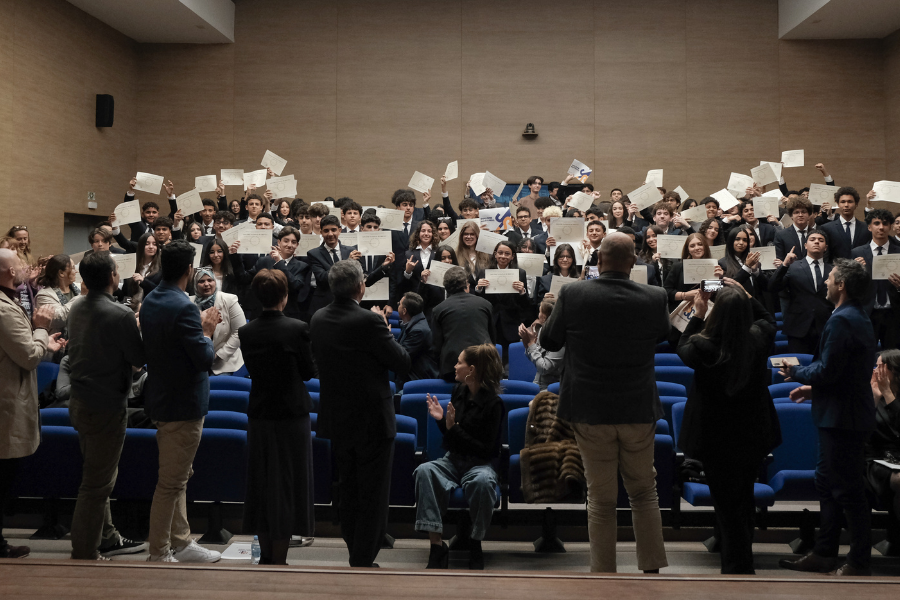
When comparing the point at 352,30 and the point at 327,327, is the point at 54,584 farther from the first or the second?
the point at 352,30

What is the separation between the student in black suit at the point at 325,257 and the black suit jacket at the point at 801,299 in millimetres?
3471

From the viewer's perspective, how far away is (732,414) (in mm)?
3084

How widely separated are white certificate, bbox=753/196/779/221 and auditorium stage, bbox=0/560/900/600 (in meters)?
5.97

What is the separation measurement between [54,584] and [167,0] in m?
9.64

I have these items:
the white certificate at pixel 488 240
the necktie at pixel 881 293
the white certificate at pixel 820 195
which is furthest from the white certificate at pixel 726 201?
the white certificate at pixel 488 240

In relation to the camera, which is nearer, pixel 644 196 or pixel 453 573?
pixel 453 573

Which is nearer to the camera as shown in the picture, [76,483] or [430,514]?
[430,514]

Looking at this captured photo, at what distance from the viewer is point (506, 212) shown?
25.9 feet

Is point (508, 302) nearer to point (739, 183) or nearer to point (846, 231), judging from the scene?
point (846, 231)

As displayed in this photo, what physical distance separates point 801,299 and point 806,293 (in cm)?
6

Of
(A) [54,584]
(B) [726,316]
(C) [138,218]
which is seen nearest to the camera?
(A) [54,584]

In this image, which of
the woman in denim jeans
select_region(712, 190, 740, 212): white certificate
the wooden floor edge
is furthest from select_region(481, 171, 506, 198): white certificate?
the wooden floor edge

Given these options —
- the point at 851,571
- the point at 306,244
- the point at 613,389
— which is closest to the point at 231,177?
the point at 306,244

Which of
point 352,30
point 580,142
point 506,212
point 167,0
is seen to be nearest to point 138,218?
→ point 506,212
